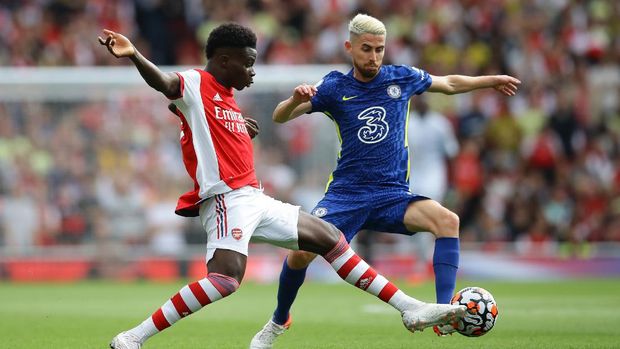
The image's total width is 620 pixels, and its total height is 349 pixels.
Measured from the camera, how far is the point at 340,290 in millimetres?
14828

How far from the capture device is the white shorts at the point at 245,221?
7062 millimetres

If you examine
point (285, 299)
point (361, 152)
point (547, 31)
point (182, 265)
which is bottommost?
point (182, 265)

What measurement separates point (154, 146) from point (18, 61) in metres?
3.48

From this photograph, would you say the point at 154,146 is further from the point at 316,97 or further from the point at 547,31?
the point at 316,97

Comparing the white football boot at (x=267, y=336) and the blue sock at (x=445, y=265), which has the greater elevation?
the blue sock at (x=445, y=265)

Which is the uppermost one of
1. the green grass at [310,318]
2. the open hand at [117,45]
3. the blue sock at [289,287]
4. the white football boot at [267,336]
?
the open hand at [117,45]

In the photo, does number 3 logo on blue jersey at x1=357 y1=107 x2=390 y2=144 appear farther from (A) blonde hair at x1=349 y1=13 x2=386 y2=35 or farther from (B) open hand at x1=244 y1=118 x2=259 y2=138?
(B) open hand at x1=244 y1=118 x2=259 y2=138

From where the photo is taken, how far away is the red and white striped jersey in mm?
7141

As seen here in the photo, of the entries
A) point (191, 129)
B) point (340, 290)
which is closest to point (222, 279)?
point (191, 129)

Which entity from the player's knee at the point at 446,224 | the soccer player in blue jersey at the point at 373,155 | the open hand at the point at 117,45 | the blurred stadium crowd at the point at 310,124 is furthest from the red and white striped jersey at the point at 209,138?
the blurred stadium crowd at the point at 310,124

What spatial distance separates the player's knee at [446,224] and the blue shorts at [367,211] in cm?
22

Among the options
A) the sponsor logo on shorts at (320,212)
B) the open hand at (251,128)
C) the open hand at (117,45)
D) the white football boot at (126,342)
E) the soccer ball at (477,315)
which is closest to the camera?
the open hand at (117,45)

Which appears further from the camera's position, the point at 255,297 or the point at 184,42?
the point at 184,42

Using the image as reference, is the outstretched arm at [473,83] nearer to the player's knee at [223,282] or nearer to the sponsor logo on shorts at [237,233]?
the sponsor logo on shorts at [237,233]
